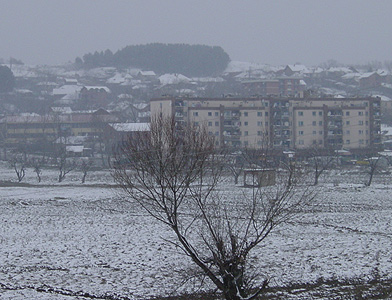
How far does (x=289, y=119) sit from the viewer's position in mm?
54188

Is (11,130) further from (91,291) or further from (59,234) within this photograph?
(91,291)

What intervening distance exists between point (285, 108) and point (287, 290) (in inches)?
1803

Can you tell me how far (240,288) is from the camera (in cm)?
798

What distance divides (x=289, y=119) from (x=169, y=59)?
13012cm

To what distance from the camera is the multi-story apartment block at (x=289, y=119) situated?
52750 mm

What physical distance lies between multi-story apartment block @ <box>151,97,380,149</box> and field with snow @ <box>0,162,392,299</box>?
30643 mm

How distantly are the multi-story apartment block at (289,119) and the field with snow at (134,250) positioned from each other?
30.6 meters

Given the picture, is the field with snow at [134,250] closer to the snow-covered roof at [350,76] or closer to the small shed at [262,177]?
the small shed at [262,177]

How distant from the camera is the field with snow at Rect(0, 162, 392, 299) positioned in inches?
408

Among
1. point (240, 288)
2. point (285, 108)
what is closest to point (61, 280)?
point (240, 288)

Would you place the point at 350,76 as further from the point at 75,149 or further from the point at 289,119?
the point at 75,149

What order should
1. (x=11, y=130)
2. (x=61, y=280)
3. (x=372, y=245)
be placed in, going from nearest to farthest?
1. (x=61, y=280)
2. (x=372, y=245)
3. (x=11, y=130)

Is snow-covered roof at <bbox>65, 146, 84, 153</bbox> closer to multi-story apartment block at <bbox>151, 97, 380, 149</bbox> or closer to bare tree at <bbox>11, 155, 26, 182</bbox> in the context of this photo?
bare tree at <bbox>11, 155, 26, 182</bbox>

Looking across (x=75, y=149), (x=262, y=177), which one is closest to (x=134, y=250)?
(x=262, y=177)
